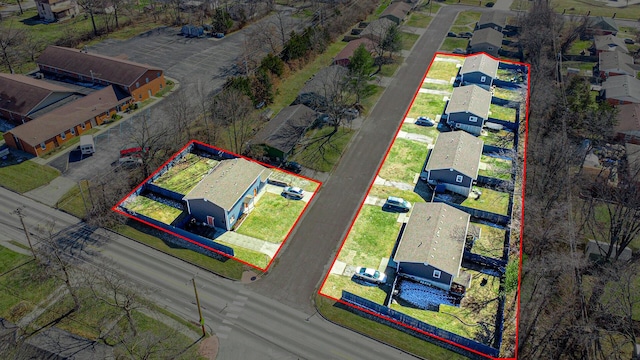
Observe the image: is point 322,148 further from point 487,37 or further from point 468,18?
point 468,18

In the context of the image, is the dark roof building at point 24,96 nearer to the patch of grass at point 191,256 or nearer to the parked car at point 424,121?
the patch of grass at point 191,256

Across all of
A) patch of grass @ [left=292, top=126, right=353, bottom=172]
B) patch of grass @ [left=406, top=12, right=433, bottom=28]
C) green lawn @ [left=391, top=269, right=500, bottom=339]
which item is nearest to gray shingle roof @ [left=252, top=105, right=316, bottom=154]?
patch of grass @ [left=292, top=126, right=353, bottom=172]

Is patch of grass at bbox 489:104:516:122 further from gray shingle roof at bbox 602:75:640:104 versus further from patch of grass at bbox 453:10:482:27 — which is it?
patch of grass at bbox 453:10:482:27

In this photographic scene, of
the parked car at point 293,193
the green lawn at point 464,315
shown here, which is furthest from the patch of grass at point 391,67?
the green lawn at point 464,315

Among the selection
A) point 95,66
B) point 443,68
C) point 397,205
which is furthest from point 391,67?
point 95,66

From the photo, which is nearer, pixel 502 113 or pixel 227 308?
pixel 227 308
